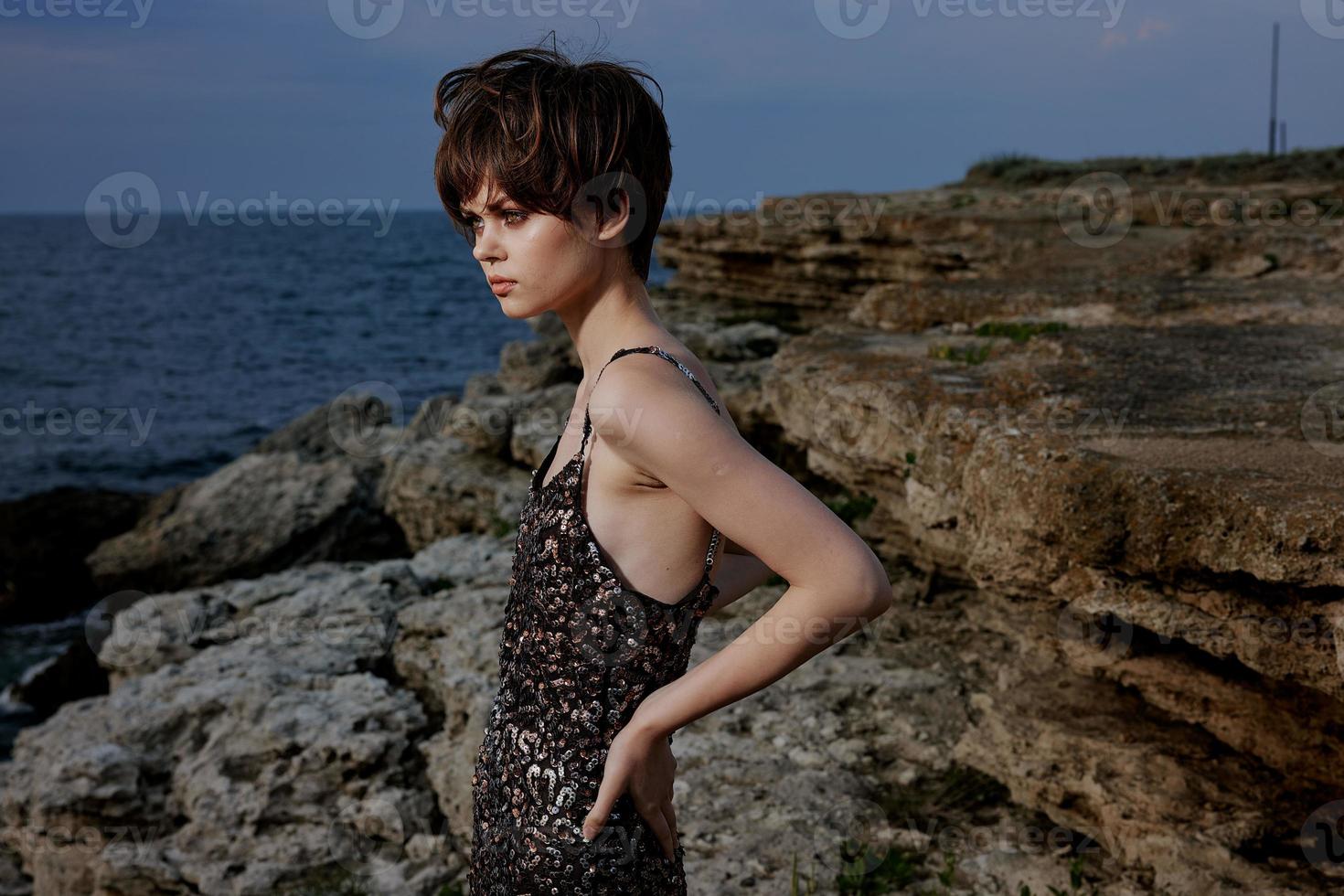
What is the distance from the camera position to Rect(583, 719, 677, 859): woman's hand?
5.91 feet

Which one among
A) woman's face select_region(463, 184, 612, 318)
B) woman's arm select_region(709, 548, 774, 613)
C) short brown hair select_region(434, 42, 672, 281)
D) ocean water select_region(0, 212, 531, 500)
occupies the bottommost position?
woman's arm select_region(709, 548, 774, 613)

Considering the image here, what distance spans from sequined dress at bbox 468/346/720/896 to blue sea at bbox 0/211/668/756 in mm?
8513

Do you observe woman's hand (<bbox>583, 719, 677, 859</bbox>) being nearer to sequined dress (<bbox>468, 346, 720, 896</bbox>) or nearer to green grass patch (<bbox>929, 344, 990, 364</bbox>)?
sequined dress (<bbox>468, 346, 720, 896</bbox>)

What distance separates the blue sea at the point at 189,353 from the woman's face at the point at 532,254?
8561 mm

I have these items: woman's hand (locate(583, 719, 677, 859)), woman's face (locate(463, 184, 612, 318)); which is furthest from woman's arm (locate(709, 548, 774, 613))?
woman's face (locate(463, 184, 612, 318))

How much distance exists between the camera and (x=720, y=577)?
2219 millimetres

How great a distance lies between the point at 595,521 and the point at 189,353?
36145mm

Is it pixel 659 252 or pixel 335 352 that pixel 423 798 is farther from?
pixel 335 352

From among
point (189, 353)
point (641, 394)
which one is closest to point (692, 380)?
point (641, 394)

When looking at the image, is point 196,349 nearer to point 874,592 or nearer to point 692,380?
point 692,380

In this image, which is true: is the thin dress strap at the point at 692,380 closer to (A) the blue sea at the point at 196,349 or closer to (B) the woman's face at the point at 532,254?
(B) the woman's face at the point at 532,254

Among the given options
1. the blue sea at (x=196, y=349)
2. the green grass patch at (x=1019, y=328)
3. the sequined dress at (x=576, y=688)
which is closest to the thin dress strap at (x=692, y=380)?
the sequined dress at (x=576, y=688)

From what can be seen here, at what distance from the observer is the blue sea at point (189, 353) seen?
19.9 metres

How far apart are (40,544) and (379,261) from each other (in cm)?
6837
